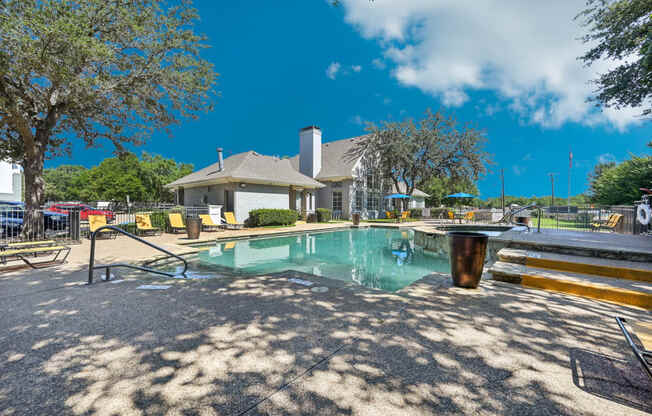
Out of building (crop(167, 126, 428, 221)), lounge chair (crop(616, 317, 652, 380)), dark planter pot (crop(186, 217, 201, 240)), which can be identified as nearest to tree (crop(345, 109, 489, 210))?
building (crop(167, 126, 428, 221))

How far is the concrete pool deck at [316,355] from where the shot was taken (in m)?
1.54

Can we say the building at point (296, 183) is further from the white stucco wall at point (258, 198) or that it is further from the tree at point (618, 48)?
the tree at point (618, 48)

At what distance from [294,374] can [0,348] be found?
98.1 inches

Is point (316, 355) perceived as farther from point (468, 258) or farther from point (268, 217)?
point (268, 217)

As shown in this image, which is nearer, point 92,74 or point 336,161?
point 92,74

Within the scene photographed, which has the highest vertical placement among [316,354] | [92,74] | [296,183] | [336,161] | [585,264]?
[92,74]

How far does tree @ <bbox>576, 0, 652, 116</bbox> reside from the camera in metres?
8.42

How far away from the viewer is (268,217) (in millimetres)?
14828

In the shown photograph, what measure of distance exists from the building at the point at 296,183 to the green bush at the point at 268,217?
0.76 m

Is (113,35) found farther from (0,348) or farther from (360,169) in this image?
(360,169)

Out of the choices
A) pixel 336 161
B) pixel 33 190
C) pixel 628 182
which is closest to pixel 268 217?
pixel 33 190

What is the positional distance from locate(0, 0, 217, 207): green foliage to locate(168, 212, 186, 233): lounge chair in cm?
347

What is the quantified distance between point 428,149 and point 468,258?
1958cm

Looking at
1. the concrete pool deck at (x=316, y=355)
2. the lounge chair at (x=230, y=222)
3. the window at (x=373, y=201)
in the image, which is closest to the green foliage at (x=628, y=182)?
the window at (x=373, y=201)
